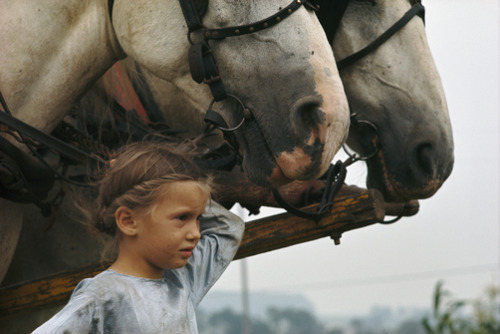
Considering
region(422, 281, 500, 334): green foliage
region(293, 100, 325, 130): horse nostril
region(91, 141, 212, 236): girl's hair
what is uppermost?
region(293, 100, 325, 130): horse nostril

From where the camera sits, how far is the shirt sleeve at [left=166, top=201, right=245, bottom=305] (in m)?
1.50

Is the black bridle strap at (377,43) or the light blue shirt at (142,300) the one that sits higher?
the black bridle strap at (377,43)

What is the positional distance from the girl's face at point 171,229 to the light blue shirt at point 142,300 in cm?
5

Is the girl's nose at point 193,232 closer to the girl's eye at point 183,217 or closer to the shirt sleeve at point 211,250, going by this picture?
the girl's eye at point 183,217

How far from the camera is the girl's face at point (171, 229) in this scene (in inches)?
53.3

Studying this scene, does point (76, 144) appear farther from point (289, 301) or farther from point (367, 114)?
point (289, 301)

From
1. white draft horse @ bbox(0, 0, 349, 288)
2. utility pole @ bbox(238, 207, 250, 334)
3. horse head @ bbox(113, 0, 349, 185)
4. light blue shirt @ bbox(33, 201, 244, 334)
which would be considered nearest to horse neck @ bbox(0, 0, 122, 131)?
white draft horse @ bbox(0, 0, 349, 288)

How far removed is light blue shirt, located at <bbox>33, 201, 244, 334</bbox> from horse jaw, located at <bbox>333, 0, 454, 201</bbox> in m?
0.83

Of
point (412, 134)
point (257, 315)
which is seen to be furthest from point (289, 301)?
point (412, 134)

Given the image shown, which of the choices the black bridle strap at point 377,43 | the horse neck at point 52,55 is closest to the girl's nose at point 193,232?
the horse neck at point 52,55

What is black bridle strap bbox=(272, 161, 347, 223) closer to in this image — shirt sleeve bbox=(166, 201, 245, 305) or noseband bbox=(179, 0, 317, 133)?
noseband bbox=(179, 0, 317, 133)

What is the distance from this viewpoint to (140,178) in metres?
1.40

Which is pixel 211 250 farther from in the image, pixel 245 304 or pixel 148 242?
pixel 245 304

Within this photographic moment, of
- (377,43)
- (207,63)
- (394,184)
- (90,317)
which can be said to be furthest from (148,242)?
(377,43)
